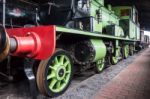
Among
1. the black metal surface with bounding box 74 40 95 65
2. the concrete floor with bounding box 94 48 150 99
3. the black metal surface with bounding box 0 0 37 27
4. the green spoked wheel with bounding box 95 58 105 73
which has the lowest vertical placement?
the concrete floor with bounding box 94 48 150 99

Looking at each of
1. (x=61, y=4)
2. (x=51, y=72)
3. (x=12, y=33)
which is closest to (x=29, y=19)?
(x=61, y=4)

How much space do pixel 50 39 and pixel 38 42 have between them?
0.17 m

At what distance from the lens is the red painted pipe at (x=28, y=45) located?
2.33m

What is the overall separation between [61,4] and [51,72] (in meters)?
1.53

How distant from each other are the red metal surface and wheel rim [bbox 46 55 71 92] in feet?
1.40

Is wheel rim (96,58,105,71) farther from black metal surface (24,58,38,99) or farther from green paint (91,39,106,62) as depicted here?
black metal surface (24,58,38,99)

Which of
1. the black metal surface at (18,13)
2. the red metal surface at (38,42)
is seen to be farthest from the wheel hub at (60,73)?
the black metal surface at (18,13)

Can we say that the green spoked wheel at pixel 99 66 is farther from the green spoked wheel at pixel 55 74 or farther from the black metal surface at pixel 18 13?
the black metal surface at pixel 18 13

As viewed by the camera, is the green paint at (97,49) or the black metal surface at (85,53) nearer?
the black metal surface at (85,53)

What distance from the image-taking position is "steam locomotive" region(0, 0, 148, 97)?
8.11 feet

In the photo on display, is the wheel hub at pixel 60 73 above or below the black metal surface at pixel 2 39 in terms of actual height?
below

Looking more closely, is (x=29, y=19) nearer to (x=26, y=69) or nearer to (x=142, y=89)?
(x=26, y=69)

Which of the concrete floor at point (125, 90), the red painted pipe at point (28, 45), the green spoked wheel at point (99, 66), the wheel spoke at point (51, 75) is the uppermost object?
the red painted pipe at point (28, 45)

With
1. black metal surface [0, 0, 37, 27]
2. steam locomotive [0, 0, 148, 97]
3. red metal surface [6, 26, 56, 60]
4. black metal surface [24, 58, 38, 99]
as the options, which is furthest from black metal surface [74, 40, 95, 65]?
red metal surface [6, 26, 56, 60]
